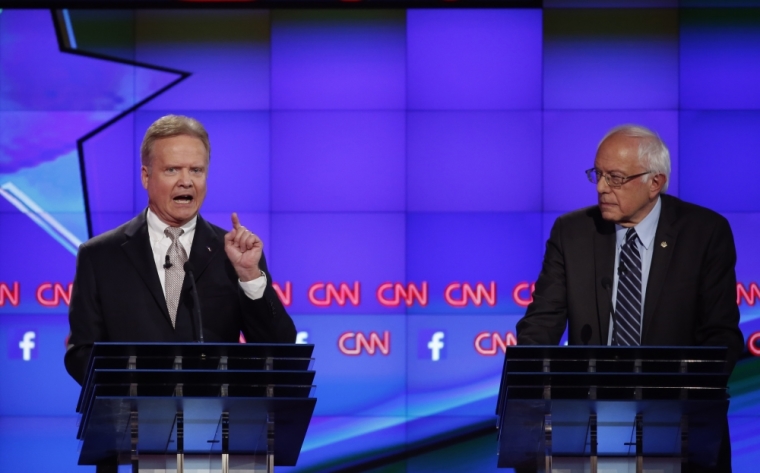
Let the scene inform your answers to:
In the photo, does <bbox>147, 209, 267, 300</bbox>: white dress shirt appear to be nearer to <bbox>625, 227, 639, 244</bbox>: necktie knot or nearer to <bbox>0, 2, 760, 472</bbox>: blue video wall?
<bbox>625, 227, 639, 244</bbox>: necktie knot

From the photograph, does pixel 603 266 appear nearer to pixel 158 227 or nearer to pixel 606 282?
pixel 606 282

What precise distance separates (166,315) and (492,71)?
3.33m

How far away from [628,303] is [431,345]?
2.70 meters

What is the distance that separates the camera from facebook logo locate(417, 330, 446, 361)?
248 inches

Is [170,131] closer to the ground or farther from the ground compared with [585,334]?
farther from the ground

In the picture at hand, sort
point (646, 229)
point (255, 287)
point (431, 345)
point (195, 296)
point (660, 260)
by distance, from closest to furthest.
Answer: point (195, 296) < point (255, 287) < point (660, 260) < point (646, 229) < point (431, 345)

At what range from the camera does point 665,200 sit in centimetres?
388

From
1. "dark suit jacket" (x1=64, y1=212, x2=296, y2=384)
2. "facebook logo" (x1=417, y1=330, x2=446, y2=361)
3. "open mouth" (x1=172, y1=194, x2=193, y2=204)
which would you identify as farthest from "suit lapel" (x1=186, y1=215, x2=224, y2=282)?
"facebook logo" (x1=417, y1=330, x2=446, y2=361)

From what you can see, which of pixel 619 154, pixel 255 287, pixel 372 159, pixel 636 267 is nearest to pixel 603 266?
pixel 636 267

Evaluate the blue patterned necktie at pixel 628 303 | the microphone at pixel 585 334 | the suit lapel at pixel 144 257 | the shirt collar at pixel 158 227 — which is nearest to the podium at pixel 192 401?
the suit lapel at pixel 144 257

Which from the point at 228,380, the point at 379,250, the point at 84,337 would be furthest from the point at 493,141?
the point at 228,380

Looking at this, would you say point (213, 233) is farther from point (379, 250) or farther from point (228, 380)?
point (379, 250)

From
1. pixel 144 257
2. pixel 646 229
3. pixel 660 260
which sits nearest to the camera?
pixel 144 257

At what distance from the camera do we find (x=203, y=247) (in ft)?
12.0
